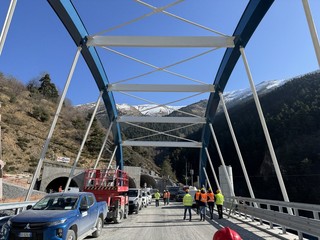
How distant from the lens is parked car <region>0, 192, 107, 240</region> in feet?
24.4

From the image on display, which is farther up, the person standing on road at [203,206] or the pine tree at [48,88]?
the pine tree at [48,88]

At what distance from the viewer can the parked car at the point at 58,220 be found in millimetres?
7438

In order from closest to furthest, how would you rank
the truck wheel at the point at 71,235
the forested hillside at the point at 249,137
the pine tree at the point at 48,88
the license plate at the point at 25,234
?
the license plate at the point at 25,234
the truck wheel at the point at 71,235
the forested hillside at the point at 249,137
the pine tree at the point at 48,88

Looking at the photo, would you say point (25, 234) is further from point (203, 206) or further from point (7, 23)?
point (203, 206)

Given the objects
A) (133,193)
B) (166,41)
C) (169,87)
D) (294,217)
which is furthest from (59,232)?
(133,193)

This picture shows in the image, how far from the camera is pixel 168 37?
16.5m

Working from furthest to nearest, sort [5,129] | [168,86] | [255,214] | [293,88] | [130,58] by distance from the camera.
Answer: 1. [293,88]
2. [5,129]
3. [168,86]
4. [130,58]
5. [255,214]

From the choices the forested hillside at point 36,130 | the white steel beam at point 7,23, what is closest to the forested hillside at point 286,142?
the forested hillside at point 36,130

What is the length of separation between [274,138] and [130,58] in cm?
7296

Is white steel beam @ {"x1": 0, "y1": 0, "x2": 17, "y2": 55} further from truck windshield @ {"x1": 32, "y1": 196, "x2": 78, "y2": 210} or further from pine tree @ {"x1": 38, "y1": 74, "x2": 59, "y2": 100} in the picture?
pine tree @ {"x1": 38, "y1": 74, "x2": 59, "y2": 100}

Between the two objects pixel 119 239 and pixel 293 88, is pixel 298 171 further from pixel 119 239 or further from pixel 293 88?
pixel 119 239

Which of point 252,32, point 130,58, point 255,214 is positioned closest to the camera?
point 255,214

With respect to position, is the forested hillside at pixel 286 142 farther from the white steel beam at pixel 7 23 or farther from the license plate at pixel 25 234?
the white steel beam at pixel 7 23

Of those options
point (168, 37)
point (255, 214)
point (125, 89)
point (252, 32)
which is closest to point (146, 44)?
point (168, 37)
